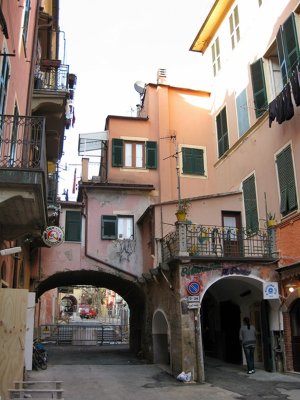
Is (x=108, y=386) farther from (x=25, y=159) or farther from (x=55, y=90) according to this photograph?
(x=55, y=90)

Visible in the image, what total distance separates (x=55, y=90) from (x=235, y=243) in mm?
8285

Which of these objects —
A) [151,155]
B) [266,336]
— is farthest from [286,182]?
[151,155]

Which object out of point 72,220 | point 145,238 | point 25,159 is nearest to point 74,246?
point 72,220

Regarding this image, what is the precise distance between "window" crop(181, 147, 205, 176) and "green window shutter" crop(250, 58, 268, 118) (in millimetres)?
5519

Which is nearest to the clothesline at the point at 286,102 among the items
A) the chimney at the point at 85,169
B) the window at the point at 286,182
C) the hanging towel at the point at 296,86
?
the hanging towel at the point at 296,86

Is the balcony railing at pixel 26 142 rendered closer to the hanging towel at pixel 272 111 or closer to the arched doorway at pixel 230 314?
the arched doorway at pixel 230 314

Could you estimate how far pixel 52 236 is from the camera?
17297mm

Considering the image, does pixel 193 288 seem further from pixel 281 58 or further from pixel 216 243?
pixel 281 58

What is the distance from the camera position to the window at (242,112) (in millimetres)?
18391

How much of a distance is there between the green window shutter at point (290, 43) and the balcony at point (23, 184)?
9.16 metres

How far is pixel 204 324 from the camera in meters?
21.0

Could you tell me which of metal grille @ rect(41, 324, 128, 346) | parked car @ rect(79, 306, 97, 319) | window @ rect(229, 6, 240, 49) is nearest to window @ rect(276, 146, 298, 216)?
window @ rect(229, 6, 240, 49)

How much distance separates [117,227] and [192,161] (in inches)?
196

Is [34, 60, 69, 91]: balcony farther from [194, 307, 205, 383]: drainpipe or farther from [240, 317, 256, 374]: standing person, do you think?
[240, 317, 256, 374]: standing person
